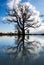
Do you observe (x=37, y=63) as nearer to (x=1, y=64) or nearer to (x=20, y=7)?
(x=1, y=64)

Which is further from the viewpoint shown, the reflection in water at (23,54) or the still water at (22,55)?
the reflection in water at (23,54)

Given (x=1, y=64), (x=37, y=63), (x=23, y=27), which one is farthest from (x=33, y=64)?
(x=23, y=27)

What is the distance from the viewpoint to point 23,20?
17.8 meters

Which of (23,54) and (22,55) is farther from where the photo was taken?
(23,54)

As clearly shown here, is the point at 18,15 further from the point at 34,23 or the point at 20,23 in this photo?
the point at 34,23

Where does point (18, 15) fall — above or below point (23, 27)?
above

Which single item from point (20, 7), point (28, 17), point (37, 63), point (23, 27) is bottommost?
point (37, 63)

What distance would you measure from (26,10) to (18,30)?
2.56 meters

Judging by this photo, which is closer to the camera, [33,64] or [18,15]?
[33,64]

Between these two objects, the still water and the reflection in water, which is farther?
the reflection in water

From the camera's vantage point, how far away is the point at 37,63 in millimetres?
2533

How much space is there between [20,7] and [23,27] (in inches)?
90.5

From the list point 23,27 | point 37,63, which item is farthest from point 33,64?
point 23,27

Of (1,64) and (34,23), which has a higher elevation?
(34,23)
